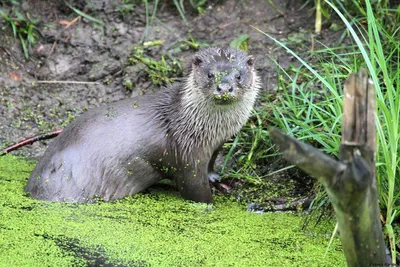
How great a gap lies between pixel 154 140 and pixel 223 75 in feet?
1.99

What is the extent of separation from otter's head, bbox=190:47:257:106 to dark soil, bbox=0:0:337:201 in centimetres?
106

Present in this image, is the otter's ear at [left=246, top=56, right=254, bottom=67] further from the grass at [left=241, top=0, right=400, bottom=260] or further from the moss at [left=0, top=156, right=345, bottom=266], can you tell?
the moss at [left=0, top=156, right=345, bottom=266]

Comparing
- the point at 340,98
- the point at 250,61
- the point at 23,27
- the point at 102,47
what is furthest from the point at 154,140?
the point at 23,27

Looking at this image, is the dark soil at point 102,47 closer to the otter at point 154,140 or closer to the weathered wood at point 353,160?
the otter at point 154,140

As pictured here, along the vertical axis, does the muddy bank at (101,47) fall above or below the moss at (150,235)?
above

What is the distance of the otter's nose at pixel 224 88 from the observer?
3883 mm

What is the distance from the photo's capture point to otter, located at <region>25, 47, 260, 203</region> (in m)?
4.01

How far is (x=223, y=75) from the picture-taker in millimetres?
3994

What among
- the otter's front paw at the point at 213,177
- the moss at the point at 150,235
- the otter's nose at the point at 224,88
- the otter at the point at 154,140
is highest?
the otter's nose at the point at 224,88

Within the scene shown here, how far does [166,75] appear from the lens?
5375 millimetres

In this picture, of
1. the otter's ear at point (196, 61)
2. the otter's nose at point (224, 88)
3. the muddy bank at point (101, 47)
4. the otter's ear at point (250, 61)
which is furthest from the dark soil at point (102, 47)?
the otter's nose at point (224, 88)

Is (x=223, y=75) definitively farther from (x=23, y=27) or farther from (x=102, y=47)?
(x=23, y=27)

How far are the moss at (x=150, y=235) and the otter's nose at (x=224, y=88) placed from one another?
2.38ft

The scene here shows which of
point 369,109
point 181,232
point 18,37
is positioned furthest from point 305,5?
point 369,109
